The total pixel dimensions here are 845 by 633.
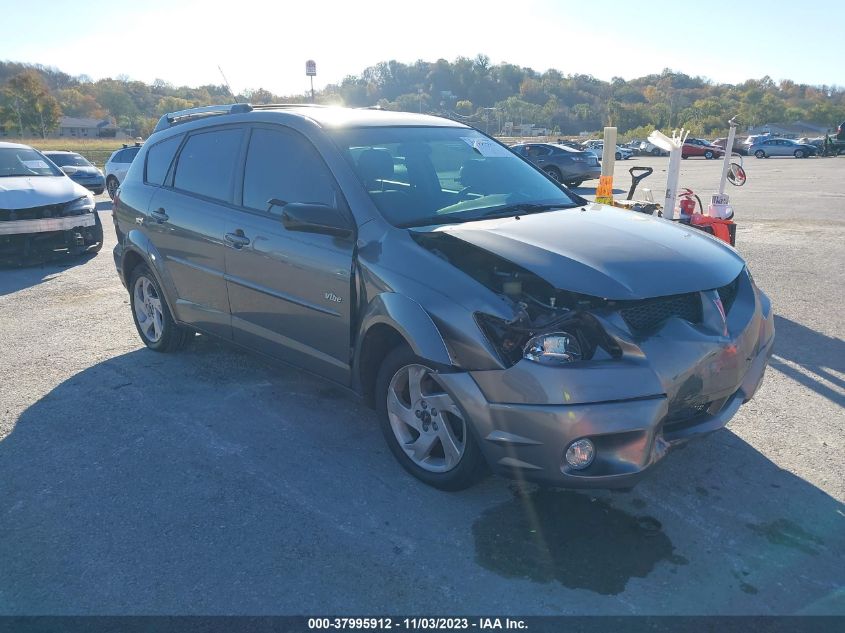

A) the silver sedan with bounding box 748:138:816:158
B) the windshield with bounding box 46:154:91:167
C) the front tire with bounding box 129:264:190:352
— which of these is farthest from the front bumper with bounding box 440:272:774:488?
the silver sedan with bounding box 748:138:816:158

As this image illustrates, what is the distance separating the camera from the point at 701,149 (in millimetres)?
49250

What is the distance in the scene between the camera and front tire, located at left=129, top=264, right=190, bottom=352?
5609mm

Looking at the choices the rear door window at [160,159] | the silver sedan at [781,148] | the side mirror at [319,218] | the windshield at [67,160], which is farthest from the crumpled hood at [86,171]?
the silver sedan at [781,148]

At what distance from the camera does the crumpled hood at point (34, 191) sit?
9.30 meters

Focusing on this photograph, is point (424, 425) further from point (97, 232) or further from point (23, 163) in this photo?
point (23, 163)

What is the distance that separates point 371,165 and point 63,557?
101 inches

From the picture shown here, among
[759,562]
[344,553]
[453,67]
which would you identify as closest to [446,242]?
[344,553]

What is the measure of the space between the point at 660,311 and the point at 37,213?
30.0 feet

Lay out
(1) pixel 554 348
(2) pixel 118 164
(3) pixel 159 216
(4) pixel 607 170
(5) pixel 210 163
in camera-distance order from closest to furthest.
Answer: (1) pixel 554 348 → (5) pixel 210 163 → (3) pixel 159 216 → (4) pixel 607 170 → (2) pixel 118 164

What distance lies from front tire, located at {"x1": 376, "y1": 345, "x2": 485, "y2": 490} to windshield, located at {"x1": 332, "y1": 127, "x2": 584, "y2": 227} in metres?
0.83

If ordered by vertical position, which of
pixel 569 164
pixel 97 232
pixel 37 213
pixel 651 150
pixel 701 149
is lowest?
pixel 651 150

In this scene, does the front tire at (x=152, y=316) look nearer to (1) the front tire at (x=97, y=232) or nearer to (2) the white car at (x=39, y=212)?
(2) the white car at (x=39, y=212)
